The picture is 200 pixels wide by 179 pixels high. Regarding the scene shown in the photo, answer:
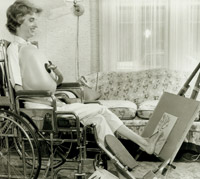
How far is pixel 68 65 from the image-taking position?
14.9 feet

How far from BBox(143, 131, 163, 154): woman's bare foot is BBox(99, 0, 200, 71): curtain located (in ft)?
6.67

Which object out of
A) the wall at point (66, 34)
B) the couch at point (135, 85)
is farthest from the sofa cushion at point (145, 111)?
the wall at point (66, 34)

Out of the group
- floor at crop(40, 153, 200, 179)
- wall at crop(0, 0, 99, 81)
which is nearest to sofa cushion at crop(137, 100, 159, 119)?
floor at crop(40, 153, 200, 179)

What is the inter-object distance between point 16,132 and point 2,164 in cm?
77

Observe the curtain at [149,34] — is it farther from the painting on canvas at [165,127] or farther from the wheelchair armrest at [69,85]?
the painting on canvas at [165,127]

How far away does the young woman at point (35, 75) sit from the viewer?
2.38m

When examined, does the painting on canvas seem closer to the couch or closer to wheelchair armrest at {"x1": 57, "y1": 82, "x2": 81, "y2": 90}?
wheelchair armrest at {"x1": 57, "y1": 82, "x2": 81, "y2": 90}

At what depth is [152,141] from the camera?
2365mm

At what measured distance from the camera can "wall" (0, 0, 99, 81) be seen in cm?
445

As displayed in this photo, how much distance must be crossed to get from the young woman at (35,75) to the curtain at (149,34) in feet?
5.69

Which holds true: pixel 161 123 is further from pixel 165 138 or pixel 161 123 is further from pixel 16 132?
pixel 16 132

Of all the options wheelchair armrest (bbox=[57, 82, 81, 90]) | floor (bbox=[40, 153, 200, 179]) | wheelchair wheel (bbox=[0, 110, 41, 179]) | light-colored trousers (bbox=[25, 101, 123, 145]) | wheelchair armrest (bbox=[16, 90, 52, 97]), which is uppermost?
wheelchair armrest (bbox=[16, 90, 52, 97])

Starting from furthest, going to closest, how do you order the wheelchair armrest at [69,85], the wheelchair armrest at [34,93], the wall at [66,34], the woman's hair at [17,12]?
1. the wall at [66,34]
2. the wheelchair armrest at [69,85]
3. the woman's hair at [17,12]
4. the wheelchair armrest at [34,93]

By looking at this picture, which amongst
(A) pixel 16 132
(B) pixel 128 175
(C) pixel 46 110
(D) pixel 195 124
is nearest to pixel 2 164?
(A) pixel 16 132
